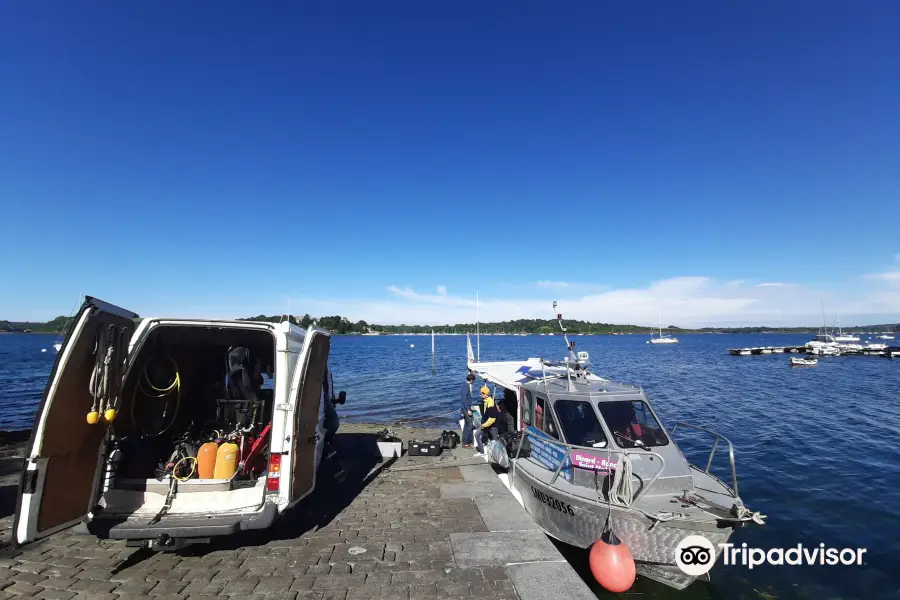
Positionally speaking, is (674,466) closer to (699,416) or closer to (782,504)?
(782,504)

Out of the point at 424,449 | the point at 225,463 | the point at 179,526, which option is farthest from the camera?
the point at 424,449

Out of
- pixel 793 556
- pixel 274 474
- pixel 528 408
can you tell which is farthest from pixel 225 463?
pixel 793 556

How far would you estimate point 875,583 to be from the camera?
23.3ft

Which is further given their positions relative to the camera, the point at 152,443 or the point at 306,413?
the point at 152,443

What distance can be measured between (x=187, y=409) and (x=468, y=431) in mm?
6773

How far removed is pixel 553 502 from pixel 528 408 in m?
2.32

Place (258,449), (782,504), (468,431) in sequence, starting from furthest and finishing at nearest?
(468,431), (782,504), (258,449)

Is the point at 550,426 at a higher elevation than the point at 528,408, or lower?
lower

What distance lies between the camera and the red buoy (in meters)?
5.29

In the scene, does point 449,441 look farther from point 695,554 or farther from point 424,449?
point 695,554

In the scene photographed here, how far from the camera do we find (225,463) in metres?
5.82

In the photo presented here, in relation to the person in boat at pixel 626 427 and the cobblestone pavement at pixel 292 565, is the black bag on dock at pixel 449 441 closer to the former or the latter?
the cobblestone pavement at pixel 292 565

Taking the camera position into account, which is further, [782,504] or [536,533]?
[782,504]

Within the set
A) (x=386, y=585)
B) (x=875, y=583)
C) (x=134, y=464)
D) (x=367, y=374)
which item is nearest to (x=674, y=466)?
(x=875, y=583)
